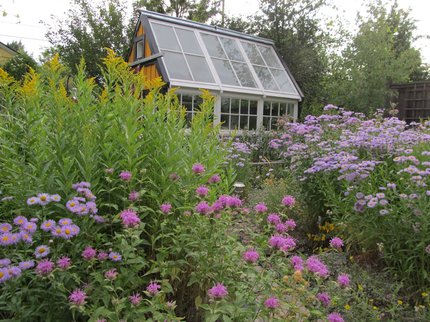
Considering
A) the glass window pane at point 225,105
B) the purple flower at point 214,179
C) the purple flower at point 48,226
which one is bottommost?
the purple flower at point 48,226

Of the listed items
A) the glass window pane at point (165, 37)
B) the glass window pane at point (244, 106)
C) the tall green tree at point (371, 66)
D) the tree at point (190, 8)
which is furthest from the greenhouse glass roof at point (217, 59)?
the tree at point (190, 8)

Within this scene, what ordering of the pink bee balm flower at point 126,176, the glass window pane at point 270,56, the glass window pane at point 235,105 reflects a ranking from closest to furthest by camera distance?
the pink bee balm flower at point 126,176
the glass window pane at point 235,105
the glass window pane at point 270,56

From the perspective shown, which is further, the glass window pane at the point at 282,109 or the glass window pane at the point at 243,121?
the glass window pane at the point at 282,109

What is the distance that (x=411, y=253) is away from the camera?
2605 millimetres

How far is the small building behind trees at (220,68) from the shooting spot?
953 cm

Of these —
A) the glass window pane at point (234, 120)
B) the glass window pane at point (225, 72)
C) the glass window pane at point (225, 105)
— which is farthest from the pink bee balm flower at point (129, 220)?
the glass window pane at point (234, 120)

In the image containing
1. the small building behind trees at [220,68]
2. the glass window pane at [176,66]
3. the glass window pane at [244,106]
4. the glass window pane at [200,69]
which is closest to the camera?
the glass window pane at [176,66]

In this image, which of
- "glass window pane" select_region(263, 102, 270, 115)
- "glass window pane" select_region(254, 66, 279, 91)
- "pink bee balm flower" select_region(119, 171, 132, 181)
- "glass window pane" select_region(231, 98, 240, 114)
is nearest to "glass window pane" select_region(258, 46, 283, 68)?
"glass window pane" select_region(254, 66, 279, 91)

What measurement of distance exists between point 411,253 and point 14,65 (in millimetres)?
17969

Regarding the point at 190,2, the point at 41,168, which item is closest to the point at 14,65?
the point at 190,2

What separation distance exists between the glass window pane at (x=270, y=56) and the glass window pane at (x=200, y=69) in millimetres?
2943

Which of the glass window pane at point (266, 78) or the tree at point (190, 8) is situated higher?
the tree at point (190, 8)

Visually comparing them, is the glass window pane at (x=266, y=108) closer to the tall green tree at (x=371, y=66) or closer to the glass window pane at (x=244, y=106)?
the glass window pane at (x=244, y=106)

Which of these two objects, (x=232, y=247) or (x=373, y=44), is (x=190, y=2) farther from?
(x=232, y=247)
